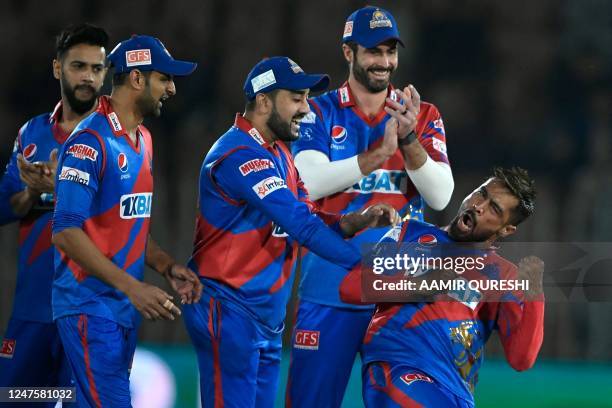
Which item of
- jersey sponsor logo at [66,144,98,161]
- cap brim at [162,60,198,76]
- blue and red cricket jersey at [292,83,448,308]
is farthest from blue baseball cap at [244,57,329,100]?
jersey sponsor logo at [66,144,98,161]

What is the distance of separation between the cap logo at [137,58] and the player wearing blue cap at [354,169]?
88cm

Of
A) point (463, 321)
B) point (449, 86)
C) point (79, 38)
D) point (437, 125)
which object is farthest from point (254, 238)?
point (449, 86)

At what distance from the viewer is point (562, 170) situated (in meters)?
7.75

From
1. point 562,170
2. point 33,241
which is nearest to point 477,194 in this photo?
point 33,241

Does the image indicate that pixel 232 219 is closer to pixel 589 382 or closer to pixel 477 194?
pixel 477 194

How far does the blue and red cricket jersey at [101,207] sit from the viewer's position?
3.64 meters

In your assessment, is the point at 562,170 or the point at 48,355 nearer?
the point at 48,355

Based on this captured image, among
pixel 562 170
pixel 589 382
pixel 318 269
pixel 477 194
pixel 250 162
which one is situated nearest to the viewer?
pixel 250 162

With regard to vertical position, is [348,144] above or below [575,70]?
below

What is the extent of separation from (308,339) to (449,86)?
12.8 feet

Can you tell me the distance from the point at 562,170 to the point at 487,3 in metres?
1.43

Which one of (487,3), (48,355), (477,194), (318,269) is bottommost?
(48,355)

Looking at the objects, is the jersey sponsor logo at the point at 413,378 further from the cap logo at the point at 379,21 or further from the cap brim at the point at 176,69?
the cap logo at the point at 379,21

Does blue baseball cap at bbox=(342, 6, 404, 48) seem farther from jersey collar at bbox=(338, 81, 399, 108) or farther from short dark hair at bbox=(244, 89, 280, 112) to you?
short dark hair at bbox=(244, 89, 280, 112)
